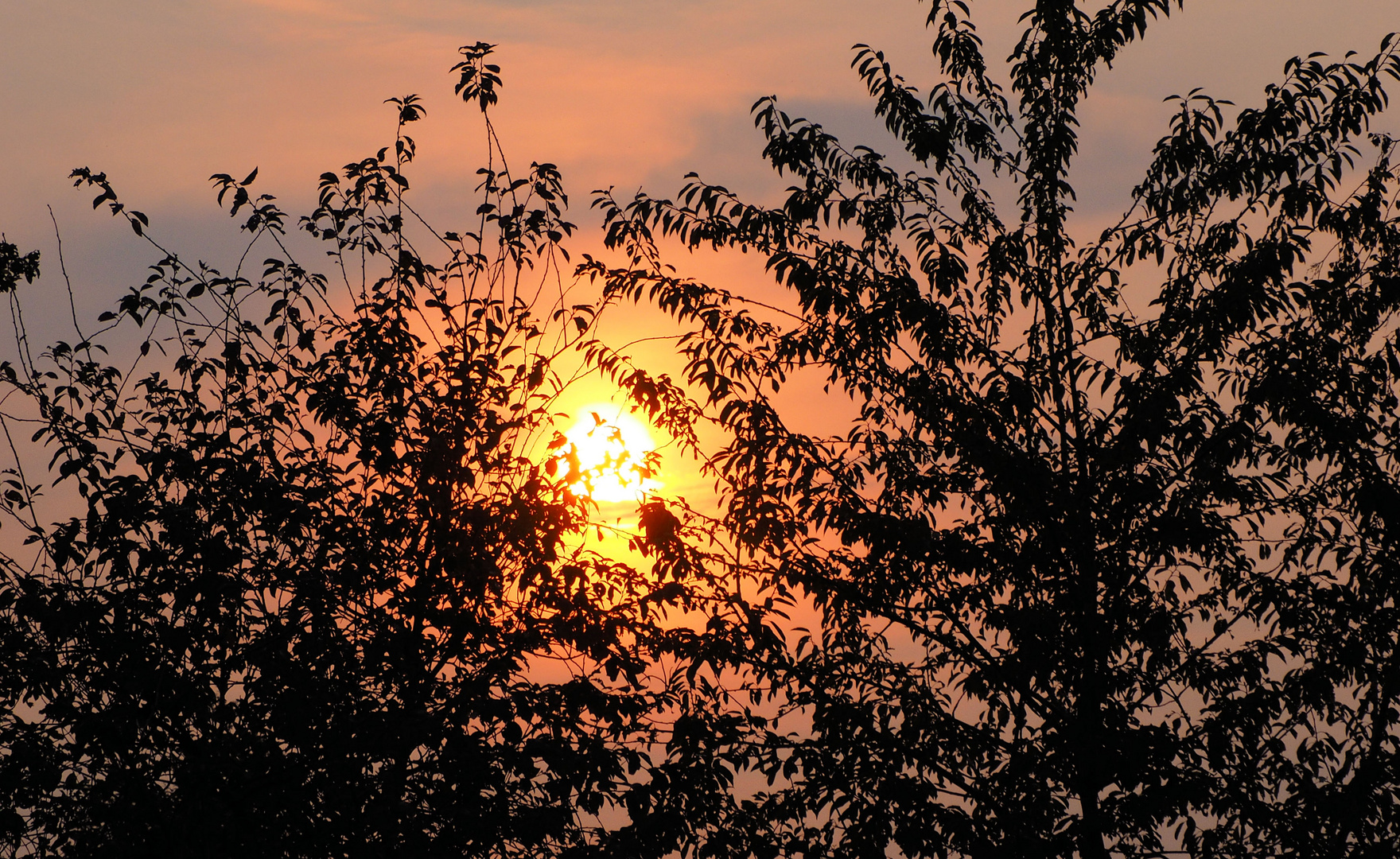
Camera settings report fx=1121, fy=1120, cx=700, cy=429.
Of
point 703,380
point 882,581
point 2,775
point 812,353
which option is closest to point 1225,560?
point 882,581

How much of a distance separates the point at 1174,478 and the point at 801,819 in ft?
11.0

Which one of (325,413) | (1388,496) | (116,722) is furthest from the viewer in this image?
(325,413)

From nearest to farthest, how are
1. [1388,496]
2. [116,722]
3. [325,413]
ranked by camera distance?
[116,722], [1388,496], [325,413]

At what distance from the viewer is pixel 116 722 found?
21.2ft

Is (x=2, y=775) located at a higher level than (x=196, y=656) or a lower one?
lower

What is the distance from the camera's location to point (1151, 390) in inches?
296

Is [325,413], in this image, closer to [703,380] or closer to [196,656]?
[196,656]

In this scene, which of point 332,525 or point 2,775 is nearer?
point 2,775

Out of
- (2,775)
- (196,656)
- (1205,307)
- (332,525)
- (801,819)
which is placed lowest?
(801,819)

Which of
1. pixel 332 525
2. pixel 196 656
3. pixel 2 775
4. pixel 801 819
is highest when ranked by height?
pixel 332 525

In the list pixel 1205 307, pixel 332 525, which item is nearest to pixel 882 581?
pixel 1205 307

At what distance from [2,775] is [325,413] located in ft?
9.28

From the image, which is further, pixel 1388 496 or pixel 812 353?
pixel 812 353

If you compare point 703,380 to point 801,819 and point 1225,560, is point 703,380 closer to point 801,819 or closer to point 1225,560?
point 801,819
